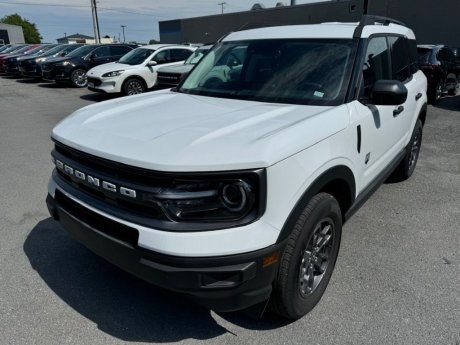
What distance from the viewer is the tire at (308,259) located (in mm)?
2234

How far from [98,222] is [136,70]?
424 inches

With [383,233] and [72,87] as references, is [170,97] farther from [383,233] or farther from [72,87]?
[72,87]

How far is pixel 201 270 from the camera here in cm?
194

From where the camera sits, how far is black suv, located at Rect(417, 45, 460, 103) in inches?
418

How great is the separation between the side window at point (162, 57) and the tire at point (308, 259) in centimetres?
1115

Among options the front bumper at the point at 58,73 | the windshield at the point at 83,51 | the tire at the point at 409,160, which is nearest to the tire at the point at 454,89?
the tire at the point at 409,160

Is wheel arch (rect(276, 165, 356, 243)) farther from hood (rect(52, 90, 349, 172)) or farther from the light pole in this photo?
the light pole

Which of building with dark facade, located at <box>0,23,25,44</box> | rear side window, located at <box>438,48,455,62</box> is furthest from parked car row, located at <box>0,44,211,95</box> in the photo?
building with dark facade, located at <box>0,23,25,44</box>

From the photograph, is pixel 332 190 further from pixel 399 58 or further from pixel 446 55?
pixel 446 55

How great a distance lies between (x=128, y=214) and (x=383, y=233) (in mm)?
2622

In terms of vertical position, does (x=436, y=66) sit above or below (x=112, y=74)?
above

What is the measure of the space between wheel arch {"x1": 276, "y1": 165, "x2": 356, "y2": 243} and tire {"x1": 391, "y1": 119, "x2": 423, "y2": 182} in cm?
215

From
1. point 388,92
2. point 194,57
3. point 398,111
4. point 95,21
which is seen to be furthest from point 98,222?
point 95,21

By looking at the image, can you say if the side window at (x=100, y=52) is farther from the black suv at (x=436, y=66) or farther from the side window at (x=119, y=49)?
the black suv at (x=436, y=66)
